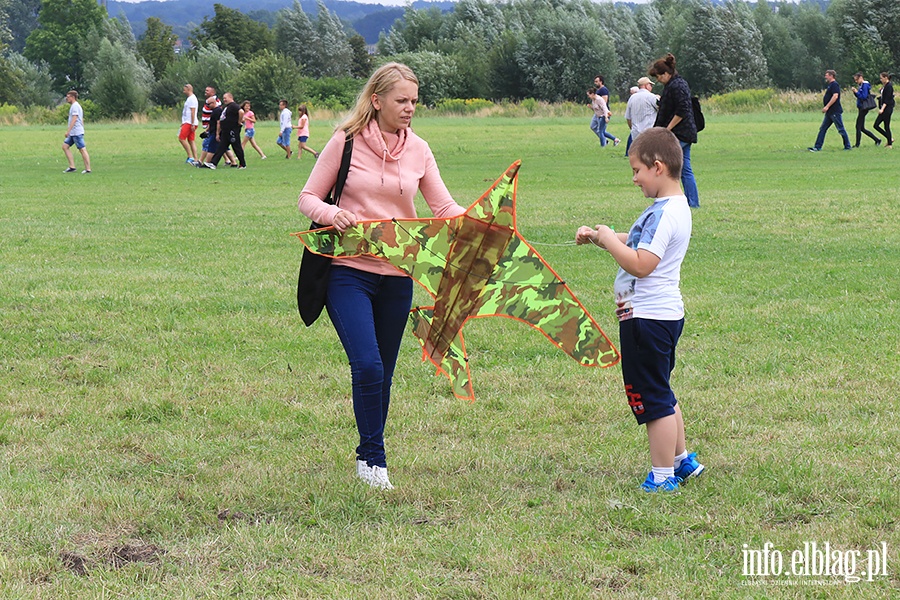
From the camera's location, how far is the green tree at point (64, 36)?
415 ft

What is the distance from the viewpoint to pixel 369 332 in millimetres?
4965

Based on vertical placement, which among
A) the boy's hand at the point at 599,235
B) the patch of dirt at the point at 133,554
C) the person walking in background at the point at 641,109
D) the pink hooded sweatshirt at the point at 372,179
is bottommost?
the patch of dirt at the point at 133,554

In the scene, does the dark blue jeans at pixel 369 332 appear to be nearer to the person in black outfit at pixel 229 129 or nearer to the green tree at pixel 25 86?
the person in black outfit at pixel 229 129

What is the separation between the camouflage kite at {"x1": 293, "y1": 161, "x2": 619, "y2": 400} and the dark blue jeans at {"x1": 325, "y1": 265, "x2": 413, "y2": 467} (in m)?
0.12

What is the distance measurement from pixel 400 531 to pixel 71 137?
21.8 m

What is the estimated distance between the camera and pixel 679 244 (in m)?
4.79

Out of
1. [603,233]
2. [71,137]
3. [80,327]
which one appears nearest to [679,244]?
[603,233]

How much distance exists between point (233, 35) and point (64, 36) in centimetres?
2750

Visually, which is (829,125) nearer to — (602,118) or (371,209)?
(602,118)

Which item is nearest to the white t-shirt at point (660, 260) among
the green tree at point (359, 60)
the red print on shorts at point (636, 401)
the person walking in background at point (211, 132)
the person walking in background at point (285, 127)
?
the red print on shorts at point (636, 401)

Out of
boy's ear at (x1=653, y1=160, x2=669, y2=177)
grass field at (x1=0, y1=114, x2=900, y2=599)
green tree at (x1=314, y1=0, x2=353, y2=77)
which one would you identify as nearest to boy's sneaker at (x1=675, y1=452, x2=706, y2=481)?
grass field at (x1=0, y1=114, x2=900, y2=599)

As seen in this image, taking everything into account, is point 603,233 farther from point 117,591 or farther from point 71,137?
point 71,137

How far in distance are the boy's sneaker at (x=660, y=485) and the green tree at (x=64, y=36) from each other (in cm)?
12728

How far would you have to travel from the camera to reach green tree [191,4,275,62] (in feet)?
366
